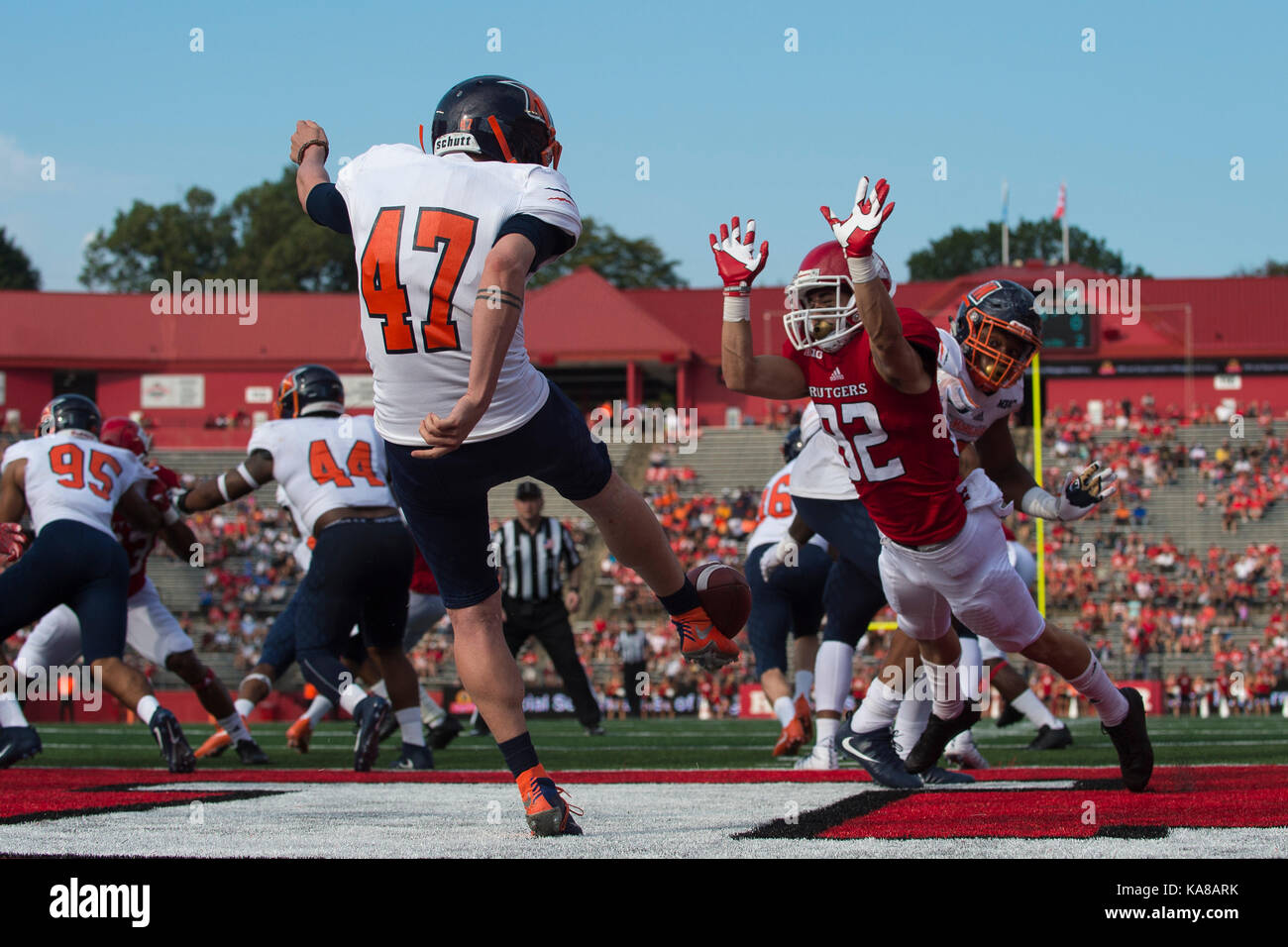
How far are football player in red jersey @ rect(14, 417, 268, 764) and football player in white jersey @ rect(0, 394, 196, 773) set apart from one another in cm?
55

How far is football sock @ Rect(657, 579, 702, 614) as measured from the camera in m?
4.03

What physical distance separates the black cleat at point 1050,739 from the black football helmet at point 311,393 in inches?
188

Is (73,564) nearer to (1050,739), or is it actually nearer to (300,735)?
(300,735)

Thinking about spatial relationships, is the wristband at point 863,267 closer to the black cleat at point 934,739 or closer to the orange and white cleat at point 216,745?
the black cleat at point 934,739

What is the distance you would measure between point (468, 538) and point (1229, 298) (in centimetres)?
4321

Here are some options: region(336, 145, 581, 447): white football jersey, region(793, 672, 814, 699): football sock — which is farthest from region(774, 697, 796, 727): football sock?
region(336, 145, 581, 447): white football jersey

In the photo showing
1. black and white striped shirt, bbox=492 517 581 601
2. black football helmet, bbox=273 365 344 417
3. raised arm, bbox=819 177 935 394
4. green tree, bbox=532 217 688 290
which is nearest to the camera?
raised arm, bbox=819 177 935 394

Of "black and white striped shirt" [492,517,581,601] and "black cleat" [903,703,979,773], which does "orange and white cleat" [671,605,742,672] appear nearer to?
"black cleat" [903,703,979,773]

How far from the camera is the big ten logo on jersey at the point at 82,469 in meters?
7.03

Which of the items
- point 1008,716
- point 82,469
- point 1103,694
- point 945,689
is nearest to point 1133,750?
point 1103,694

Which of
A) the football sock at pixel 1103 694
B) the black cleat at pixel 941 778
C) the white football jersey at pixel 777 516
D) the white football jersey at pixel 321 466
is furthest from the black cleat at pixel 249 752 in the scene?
the football sock at pixel 1103 694
